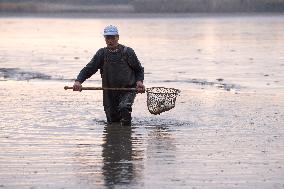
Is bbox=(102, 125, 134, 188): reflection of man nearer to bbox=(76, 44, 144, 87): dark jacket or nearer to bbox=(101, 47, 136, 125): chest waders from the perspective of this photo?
bbox=(101, 47, 136, 125): chest waders

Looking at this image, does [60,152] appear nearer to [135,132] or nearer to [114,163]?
[114,163]

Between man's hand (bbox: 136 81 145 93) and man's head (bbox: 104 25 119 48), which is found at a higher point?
man's head (bbox: 104 25 119 48)

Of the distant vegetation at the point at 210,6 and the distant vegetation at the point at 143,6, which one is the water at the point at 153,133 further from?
the distant vegetation at the point at 143,6

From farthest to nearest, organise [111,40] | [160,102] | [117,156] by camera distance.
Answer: [160,102], [111,40], [117,156]

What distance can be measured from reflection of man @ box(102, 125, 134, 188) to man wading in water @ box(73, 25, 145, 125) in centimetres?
23

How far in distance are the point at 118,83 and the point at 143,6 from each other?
269 feet

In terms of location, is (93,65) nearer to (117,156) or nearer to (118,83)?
(118,83)

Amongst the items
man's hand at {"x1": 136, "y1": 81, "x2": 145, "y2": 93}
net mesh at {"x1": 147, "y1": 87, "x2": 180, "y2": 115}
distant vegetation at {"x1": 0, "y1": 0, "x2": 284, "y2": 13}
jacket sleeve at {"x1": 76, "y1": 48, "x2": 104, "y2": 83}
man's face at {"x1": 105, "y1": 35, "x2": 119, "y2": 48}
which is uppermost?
man's face at {"x1": 105, "y1": 35, "x2": 119, "y2": 48}

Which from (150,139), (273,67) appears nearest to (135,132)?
(150,139)

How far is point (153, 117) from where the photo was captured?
1518 centimetres

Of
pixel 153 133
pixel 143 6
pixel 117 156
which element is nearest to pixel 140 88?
pixel 153 133

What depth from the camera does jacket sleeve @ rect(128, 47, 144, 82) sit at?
13891 mm

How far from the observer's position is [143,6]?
95625 mm

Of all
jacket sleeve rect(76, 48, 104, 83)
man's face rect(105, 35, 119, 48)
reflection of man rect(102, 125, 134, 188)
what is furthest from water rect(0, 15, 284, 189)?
man's face rect(105, 35, 119, 48)
